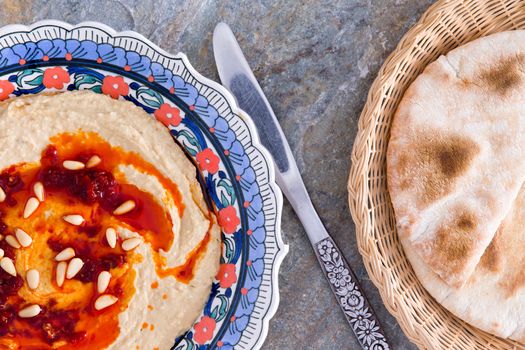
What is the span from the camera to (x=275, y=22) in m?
2.51

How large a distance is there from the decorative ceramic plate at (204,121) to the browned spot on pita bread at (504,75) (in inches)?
35.8

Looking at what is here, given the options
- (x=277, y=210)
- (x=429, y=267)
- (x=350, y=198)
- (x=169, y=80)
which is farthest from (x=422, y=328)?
(x=169, y=80)

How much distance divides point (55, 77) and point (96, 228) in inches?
24.0

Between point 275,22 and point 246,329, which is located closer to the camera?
point 246,329

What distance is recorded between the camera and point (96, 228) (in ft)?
7.55

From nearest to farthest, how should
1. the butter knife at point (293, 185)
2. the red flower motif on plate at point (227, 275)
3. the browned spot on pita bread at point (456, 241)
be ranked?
1. the browned spot on pita bread at point (456, 241)
2. the red flower motif on plate at point (227, 275)
3. the butter knife at point (293, 185)

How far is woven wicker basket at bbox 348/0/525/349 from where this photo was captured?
227 centimetres

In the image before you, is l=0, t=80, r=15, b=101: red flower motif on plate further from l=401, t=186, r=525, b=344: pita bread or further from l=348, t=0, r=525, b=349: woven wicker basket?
l=401, t=186, r=525, b=344: pita bread

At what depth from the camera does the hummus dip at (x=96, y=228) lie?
2.26 meters

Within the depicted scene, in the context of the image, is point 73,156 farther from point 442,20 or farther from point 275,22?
Answer: point 442,20

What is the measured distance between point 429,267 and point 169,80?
48.8 inches

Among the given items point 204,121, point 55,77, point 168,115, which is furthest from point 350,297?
point 55,77

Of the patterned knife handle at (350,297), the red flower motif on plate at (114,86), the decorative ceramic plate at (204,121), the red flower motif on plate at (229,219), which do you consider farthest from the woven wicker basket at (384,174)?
the red flower motif on plate at (114,86)

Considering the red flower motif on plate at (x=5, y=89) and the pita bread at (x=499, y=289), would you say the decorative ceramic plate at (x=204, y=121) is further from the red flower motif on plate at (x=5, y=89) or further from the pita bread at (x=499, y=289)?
the pita bread at (x=499, y=289)
